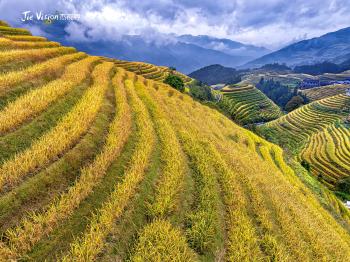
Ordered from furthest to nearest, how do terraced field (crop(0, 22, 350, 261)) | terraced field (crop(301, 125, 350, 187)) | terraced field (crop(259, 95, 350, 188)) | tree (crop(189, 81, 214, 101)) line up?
1. tree (crop(189, 81, 214, 101))
2. terraced field (crop(259, 95, 350, 188))
3. terraced field (crop(301, 125, 350, 187))
4. terraced field (crop(0, 22, 350, 261))

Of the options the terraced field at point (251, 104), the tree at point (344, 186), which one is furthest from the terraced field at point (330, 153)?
the terraced field at point (251, 104)

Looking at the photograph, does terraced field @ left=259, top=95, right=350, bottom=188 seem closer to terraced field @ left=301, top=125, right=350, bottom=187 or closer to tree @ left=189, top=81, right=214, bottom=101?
terraced field @ left=301, top=125, right=350, bottom=187

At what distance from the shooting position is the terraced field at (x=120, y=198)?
7008 millimetres

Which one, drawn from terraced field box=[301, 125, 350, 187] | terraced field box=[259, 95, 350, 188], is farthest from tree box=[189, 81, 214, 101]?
terraced field box=[301, 125, 350, 187]

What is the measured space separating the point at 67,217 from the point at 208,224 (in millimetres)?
Result: 4920

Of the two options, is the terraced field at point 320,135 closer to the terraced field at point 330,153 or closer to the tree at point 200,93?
the terraced field at point 330,153

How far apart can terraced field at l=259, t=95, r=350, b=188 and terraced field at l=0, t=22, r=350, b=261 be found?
71552 millimetres

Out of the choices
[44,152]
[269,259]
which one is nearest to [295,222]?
[269,259]

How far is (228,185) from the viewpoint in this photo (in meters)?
11.9

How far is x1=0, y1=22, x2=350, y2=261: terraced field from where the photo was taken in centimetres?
701

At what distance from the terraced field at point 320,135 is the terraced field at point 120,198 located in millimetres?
71552

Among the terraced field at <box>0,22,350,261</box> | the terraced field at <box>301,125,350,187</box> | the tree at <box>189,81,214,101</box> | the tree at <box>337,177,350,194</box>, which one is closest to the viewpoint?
the terraced field at <box>0,22,350,261</box>

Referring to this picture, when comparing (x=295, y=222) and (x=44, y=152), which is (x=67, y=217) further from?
(x=295, y=222)

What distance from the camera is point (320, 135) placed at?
109 metres
